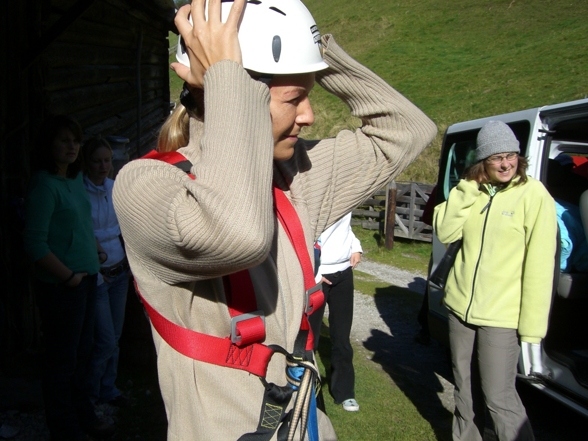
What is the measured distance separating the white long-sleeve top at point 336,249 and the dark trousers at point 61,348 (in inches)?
71.9

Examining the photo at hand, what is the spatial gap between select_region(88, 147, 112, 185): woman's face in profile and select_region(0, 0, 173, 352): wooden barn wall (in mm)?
430

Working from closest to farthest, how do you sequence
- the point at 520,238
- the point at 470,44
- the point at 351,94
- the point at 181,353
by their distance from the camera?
the point at 181,353 < the point at 351,94 < the point at 520,238 < the point at 470,44

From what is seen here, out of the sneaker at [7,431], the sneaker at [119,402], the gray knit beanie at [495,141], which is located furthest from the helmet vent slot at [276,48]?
the sneaker at [119,402]

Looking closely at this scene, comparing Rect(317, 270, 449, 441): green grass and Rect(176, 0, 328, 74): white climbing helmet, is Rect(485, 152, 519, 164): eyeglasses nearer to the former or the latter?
Rect(317, 270, 449, 441): green grass

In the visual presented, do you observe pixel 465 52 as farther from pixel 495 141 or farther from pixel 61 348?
pixel 61 348

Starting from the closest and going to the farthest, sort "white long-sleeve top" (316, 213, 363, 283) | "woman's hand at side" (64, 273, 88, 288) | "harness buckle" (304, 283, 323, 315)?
"harness buckle" (304, 283, 323, 315) → "woman's hand at side" (64, 273, 88, 288) → "white long-sleeve top" (316, 213, 363, 283)

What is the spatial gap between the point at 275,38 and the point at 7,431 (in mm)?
3378

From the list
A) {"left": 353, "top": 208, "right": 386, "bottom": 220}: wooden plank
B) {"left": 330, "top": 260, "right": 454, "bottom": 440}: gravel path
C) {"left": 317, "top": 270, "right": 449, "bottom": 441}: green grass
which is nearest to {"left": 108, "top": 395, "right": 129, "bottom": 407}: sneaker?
{"left": 317, "top": 270, "right": 449, "bottom": 441}: green grass

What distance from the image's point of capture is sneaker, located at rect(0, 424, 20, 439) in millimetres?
3646

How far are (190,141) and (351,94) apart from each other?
0.57 meters

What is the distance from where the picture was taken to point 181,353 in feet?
4.51

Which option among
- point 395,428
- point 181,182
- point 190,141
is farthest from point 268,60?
point 395,428

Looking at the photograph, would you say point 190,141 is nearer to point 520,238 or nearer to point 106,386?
point 520,238

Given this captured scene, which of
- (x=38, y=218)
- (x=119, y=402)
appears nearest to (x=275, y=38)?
(x=38, y=218)
